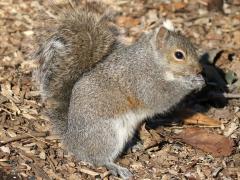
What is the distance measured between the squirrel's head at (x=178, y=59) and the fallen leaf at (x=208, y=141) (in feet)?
1.59

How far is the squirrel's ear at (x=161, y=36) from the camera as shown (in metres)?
4.46

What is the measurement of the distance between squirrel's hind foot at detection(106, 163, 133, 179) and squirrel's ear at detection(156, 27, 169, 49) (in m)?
0.99

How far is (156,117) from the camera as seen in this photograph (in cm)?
507

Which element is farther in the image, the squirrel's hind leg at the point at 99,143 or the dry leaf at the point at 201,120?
the dry leaf at the point at 201,120

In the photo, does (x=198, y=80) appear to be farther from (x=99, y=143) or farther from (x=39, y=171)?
(x=39, y=171)

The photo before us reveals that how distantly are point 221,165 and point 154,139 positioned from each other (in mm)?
594

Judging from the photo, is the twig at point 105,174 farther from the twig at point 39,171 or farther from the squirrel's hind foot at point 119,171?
the twig at point 39,171

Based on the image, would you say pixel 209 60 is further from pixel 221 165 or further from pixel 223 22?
pixel 221 165

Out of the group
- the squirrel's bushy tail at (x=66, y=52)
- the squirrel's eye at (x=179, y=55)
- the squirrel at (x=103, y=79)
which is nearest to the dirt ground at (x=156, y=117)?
the squirrel at (x=103, y=79)

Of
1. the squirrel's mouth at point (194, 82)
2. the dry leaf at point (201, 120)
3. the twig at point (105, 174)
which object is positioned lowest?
the twig at point (105, 174)

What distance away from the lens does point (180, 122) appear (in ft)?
16.4

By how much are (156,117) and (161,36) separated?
0.90 m

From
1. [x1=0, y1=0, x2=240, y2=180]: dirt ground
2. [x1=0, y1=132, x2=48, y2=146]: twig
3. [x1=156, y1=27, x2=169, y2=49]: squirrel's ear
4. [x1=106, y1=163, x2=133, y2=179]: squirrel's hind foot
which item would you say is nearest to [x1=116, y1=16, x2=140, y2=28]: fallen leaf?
[x1=0, y1=0, x2=240, y2=180]: dirt ground

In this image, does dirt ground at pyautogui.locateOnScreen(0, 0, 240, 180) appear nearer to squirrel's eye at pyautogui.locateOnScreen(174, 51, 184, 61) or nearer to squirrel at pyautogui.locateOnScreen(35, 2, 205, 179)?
squirrel at pyautogui.locateOnScreen(35, 2, 205, 179)
